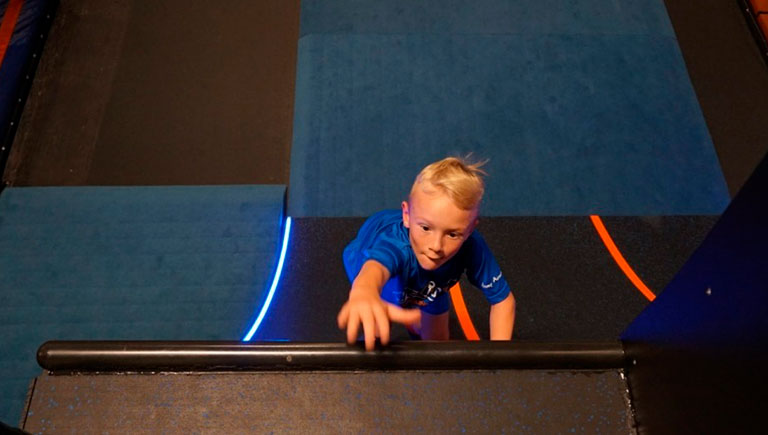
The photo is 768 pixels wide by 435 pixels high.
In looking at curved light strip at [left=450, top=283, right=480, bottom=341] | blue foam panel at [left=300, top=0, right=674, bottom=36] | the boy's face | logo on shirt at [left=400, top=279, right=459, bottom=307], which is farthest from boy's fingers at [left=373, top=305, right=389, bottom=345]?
blue foam panel at [left=300, top=0, right=674, bottom=36]

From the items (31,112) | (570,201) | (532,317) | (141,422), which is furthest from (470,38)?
(141,422)

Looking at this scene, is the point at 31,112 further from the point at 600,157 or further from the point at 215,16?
the point at 600,157

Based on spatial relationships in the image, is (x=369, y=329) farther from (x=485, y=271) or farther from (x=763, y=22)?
(x=763, y=22)

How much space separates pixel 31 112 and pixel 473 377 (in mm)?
3081

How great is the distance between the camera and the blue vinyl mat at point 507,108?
9.05 feet

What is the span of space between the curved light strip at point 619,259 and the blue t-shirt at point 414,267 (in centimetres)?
113

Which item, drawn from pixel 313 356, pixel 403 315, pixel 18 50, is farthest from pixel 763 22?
pixel 18 50

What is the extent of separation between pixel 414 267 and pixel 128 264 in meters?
1.52

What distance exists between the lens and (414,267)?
5.00 feet

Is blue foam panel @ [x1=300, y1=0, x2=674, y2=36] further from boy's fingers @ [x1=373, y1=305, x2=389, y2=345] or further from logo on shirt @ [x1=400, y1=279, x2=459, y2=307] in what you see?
boy's fingers @ [x1=373, y1=305, x2=389, y2=345]

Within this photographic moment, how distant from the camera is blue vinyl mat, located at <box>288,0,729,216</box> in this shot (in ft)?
9.05

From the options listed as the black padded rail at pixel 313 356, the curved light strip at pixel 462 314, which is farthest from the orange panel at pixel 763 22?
the black padded rail at pixel 313 356

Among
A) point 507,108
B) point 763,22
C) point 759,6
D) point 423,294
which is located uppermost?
point 759,6

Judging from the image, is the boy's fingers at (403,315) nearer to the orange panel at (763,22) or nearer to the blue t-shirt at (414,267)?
the blue t-shirt at (414,267)
